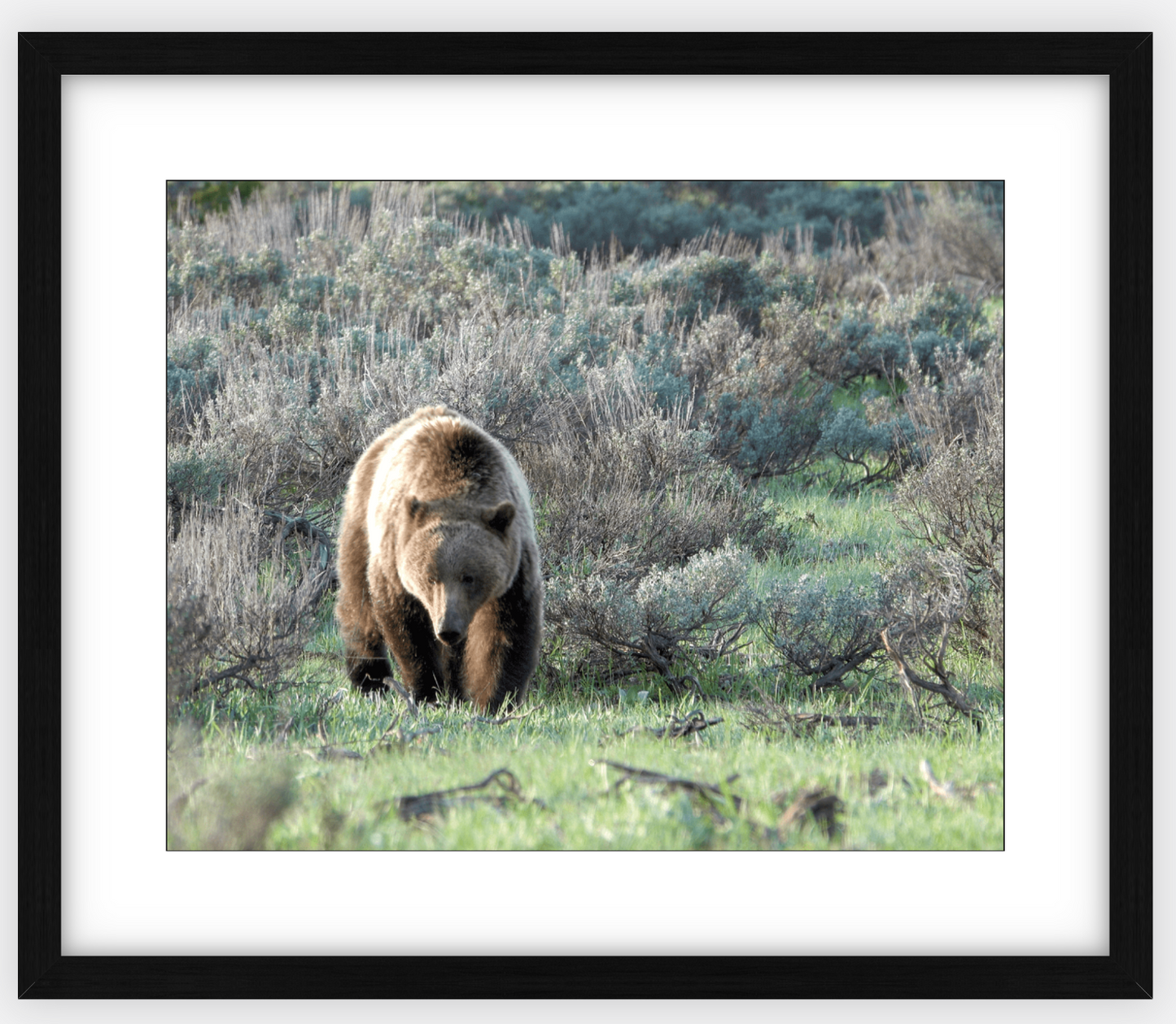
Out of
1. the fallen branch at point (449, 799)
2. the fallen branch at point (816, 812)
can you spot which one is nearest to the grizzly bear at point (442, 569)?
the fallen branch at point (449, 799)

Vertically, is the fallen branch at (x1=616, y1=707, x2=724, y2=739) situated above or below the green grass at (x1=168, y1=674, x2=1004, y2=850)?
above

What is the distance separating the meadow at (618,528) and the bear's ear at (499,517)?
93 cm

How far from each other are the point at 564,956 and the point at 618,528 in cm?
376

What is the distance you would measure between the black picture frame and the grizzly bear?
167 cm

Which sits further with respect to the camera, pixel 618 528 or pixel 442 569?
pixel 618 528

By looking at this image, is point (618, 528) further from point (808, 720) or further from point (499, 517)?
point (808, 720)

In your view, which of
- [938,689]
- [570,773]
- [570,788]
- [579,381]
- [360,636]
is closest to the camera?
[570,788]

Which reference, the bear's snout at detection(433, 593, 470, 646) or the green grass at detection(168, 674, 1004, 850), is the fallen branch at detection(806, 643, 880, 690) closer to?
the green grass at detection(168, 674, 1004, 850)

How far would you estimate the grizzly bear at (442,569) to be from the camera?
16.9ft

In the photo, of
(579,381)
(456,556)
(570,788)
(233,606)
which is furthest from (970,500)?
(233,606)

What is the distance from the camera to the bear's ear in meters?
5.17

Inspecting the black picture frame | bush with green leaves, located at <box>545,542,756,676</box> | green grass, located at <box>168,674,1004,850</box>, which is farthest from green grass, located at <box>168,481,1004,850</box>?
bush with green leaves, located at <box>545,542,756,676</box>

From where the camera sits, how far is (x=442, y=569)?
508cm
